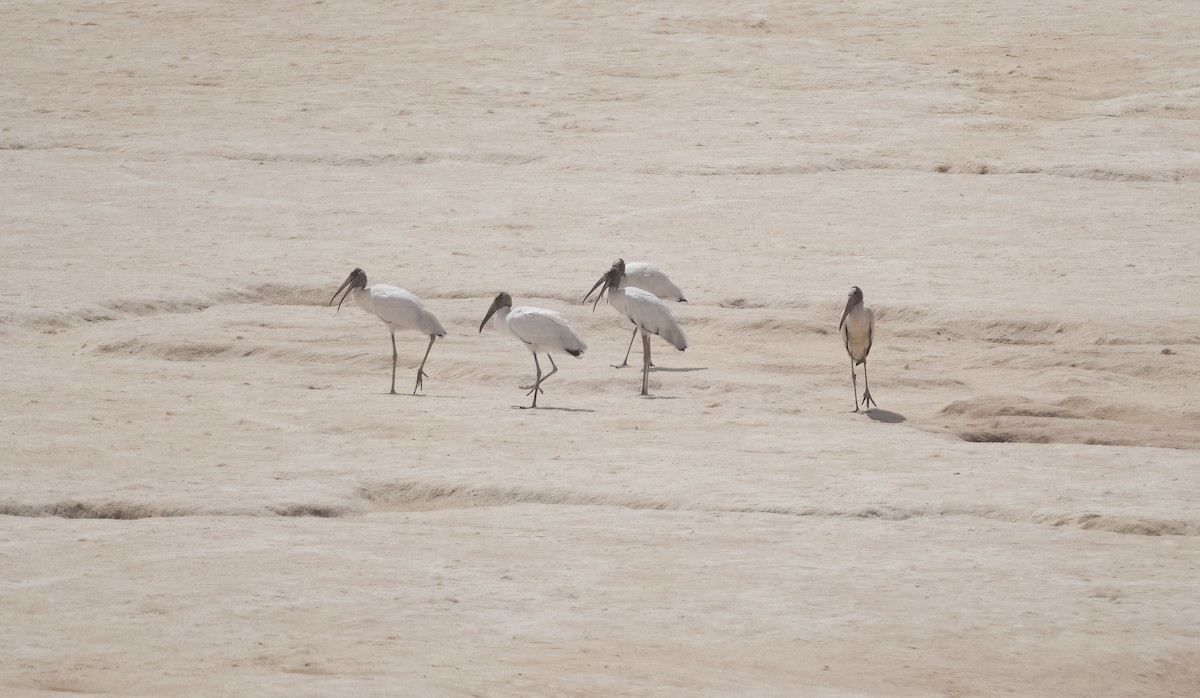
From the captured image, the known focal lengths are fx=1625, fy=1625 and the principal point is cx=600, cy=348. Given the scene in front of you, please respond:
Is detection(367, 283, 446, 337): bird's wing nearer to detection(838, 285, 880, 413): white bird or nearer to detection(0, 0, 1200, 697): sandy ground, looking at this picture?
detection(0, 0, 1200, 697): sandy ground

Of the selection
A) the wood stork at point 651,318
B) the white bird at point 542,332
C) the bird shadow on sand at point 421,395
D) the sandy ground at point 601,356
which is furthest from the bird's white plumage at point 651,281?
the bird shadow on sand at point 421,395

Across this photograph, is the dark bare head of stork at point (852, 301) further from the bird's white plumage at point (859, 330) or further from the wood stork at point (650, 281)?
the wood stork at point (650, 281)

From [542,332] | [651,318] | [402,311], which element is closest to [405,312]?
[402,311]

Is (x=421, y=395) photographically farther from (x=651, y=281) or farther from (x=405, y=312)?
(x=651, y=281)

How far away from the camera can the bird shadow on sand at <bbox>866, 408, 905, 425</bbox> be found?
11137 mm

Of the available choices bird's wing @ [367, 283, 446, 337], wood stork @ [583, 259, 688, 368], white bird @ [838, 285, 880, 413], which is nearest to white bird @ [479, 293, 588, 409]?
bird's wing @ [367, 283, 446, 337]

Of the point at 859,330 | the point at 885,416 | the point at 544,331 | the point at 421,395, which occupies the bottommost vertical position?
the point at 885,416

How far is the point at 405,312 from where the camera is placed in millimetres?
12508

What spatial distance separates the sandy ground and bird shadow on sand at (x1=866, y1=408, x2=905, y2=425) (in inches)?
6.0

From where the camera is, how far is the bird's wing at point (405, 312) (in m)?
12.5

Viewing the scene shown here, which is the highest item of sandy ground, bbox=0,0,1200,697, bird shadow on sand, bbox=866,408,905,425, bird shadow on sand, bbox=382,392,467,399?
sandy ground, bbox=0,0,1200,697

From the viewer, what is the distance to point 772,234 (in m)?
17.5

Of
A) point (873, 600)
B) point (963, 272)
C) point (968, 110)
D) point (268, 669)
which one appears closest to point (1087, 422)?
point (873, 600)

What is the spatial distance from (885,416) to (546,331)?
252 cm
